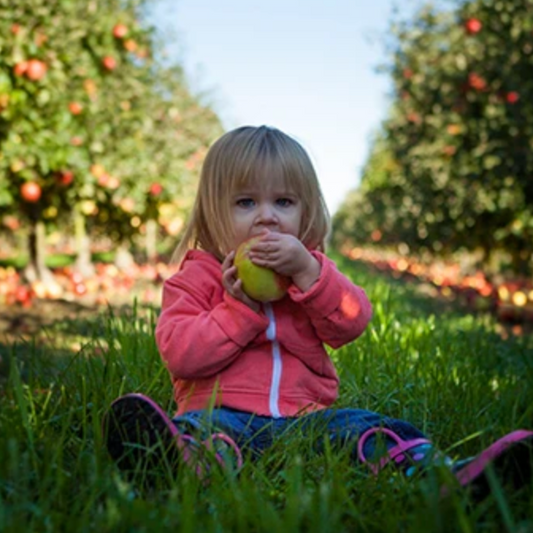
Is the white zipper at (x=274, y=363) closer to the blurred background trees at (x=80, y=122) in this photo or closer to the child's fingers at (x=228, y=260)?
the child's fingers at (x=228, y=260)

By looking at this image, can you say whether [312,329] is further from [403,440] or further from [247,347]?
[403,440]

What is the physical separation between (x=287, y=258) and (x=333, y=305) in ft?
0.66

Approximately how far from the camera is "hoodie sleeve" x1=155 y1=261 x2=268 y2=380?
2.31m

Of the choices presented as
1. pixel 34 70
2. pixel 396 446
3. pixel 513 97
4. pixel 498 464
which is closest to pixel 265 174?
pixel 396 446

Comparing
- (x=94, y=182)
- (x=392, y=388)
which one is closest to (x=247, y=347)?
(x=392, y=388)

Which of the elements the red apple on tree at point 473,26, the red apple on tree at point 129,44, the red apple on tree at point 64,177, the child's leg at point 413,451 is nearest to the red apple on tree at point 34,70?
the red apple on tree at point 64,177

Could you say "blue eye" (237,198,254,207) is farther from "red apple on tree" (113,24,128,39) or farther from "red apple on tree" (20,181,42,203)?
"red apple on tree" (113,24,128,39)

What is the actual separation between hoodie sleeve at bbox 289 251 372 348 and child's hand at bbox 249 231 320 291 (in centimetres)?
3

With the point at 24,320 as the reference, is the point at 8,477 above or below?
above

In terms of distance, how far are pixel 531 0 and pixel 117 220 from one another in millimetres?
6577

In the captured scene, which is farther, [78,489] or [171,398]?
[171,398]

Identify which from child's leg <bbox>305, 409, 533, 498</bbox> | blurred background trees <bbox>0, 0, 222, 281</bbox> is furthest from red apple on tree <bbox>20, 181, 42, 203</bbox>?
child's leg <bbox>305, 409, 533, 498</bbox>

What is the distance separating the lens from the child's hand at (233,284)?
238cm

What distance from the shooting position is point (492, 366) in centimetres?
371
